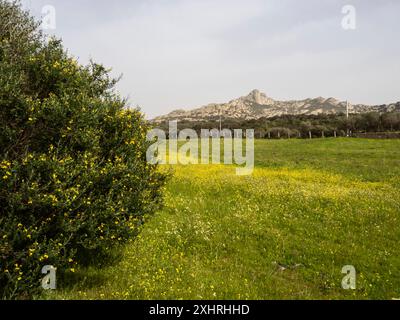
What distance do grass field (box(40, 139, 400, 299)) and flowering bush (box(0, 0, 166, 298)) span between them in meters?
1.43

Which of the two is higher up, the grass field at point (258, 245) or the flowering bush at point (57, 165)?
the flowering bush at point (57, 165)

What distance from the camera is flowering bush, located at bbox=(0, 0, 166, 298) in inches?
381

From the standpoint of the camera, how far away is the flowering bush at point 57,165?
9688 mm

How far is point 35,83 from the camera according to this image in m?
11.7

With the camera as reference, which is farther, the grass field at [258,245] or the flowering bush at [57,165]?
the grass field at [258,245]

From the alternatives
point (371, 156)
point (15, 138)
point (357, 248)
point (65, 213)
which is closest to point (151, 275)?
point (65, 213)

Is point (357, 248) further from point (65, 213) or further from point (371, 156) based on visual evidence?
point (371, 156)

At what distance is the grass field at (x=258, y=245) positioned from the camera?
1223 centimetres

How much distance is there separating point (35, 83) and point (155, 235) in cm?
865

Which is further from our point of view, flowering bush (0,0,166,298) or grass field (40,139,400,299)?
grass field (40,139,400,299)

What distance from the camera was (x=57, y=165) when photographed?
10102mm

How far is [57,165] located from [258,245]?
1007 cm

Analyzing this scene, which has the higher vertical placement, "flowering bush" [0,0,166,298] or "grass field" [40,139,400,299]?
"flowering bush" [0,0,166,298]

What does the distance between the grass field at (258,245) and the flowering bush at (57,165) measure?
1.43 metres
